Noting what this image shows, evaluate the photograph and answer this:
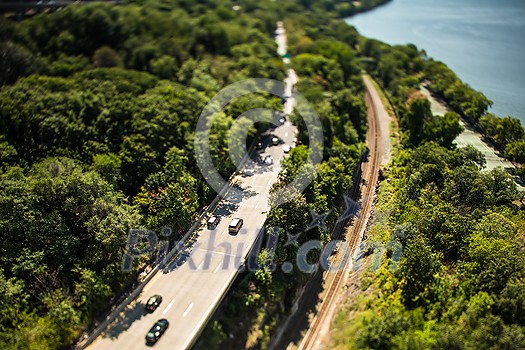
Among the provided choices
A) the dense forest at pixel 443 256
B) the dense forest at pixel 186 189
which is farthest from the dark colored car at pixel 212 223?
the dense forest at pixel 443 256

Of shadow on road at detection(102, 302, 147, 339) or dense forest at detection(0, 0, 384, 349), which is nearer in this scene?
shadow on road at detection(102, 302, 147, 339)

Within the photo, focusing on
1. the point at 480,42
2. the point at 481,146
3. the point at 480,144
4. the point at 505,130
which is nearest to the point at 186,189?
the point at 481,146

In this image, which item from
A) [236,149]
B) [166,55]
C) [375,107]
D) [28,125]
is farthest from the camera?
[375,107]

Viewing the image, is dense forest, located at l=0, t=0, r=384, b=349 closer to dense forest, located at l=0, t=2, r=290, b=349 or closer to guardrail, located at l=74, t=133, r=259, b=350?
dense forest, located at l=0, t=2, r=290, b=349

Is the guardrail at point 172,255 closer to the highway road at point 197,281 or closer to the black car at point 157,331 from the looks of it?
the highway road at point 197,281

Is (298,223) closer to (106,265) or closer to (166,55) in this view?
(106,265)

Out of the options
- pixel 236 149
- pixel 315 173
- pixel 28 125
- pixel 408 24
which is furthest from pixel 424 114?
pixel 408 24

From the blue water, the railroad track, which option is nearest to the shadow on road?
the railroad track

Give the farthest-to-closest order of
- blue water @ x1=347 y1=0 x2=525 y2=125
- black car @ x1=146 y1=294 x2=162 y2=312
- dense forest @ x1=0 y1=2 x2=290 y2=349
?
blue water @ x1=347 y1=0 x2=525 y2=125
black car @ x1=146 y1=294 x2=162 y2=312
dense forest @ x1=0 y1=2 x2=290 y2=349
